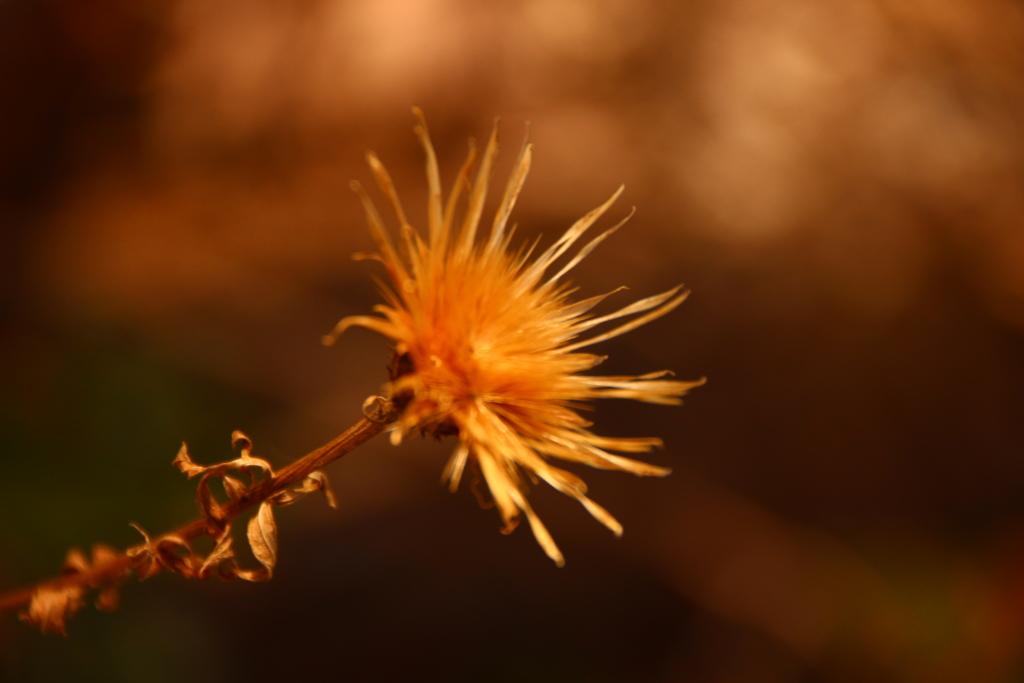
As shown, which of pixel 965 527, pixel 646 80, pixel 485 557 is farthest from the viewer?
pixel 646 80

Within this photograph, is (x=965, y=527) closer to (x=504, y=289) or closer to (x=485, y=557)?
(x=485, y=557)

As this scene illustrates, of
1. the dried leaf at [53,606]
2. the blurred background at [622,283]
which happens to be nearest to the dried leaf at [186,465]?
the dried leaf at [53,606]

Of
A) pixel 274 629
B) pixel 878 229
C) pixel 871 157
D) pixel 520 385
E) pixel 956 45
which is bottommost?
pixel 274 629

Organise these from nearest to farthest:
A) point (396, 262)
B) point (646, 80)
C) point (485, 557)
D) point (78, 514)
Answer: point (396, 262) < point (78, 514) < point (485, 557) < point (646, 80)

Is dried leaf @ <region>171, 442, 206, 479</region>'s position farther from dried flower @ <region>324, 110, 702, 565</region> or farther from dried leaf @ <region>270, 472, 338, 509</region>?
dried flower @ <region>324, 110, 702, 565</region>

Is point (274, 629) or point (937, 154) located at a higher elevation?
point (937, 154)

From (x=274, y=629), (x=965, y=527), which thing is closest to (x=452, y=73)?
(x=274, y=629)

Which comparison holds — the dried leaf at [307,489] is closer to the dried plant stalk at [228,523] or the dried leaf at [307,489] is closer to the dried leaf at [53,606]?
the dried plant stalk at [228,523]

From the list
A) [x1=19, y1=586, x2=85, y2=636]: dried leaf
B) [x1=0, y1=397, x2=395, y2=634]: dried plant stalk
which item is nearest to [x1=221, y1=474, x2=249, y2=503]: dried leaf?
[x1=0, y1=397, x2=395, y2=634]: dried plant stalk

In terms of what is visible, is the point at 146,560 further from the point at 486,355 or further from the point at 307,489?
the point at 486,355
